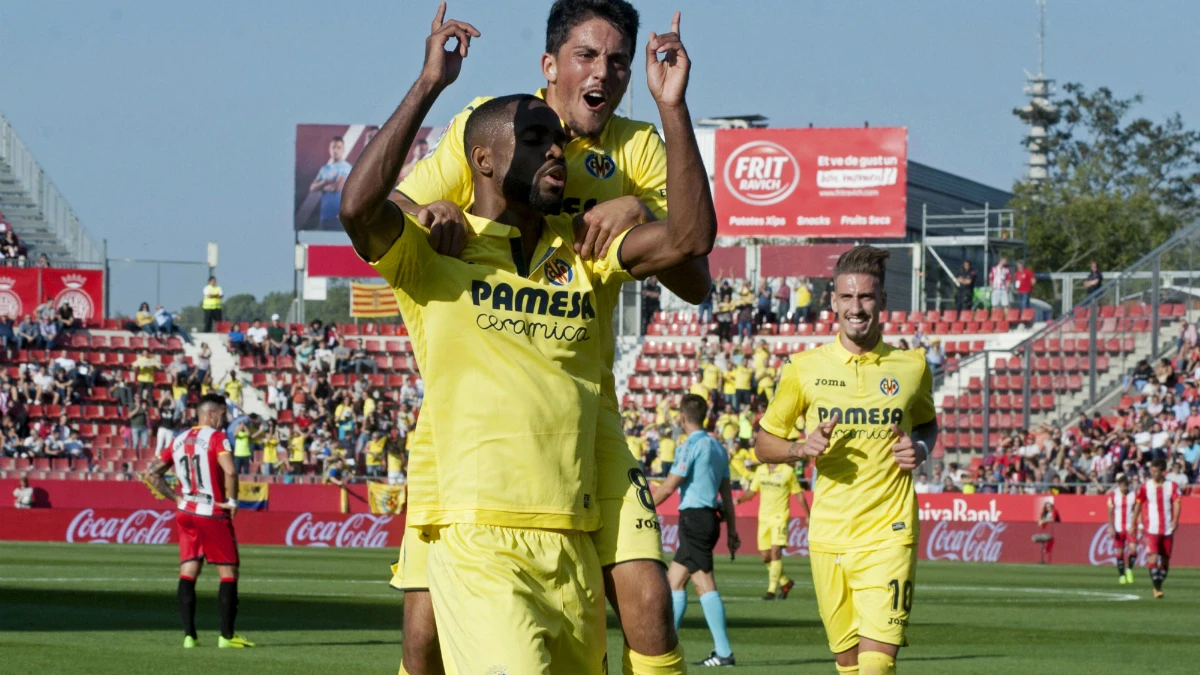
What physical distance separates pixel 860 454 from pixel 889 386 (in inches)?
18.1

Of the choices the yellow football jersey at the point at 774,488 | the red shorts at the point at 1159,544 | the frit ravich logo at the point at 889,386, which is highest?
the frit ravich logo at the point at 889,386

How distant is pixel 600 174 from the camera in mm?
6414

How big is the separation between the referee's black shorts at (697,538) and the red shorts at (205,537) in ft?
12.6

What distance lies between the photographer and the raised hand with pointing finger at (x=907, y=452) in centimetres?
949

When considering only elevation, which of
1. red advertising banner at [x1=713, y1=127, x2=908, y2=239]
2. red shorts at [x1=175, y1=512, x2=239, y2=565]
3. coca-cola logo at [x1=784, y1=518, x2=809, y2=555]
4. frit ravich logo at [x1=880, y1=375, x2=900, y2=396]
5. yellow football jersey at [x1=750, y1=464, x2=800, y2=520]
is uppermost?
red advertising banner at [x1=713, y1=127, x2=908, y2=239]

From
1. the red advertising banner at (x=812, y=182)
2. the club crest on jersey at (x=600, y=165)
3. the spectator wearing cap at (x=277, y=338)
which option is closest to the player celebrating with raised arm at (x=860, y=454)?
the club crest on jersey at (x=600, y=165)

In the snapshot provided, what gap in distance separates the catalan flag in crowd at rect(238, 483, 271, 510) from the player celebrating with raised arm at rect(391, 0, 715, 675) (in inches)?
1296

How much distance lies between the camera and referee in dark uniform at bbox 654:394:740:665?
49.0 ft

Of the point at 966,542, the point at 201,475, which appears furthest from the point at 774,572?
the point at 966,542

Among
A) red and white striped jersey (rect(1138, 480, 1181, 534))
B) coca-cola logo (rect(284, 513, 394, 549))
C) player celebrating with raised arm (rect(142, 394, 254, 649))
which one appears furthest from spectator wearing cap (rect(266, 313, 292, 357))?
player celebrating with raised arm (rect(142, 394, 254, 649))

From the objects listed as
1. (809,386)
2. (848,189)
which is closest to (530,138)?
(809,386)

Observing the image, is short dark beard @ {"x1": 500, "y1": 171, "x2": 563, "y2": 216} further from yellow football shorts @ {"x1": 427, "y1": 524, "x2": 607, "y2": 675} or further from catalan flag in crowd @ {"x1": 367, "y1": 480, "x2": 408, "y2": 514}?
catalan flag in crowd @ {"x1": 367, "y1": 480, "x2": 408, "y2": 514}

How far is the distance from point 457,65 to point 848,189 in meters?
50.3

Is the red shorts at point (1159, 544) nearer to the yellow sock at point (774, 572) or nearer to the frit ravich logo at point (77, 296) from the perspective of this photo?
the yellow sock at point (774, 572)
